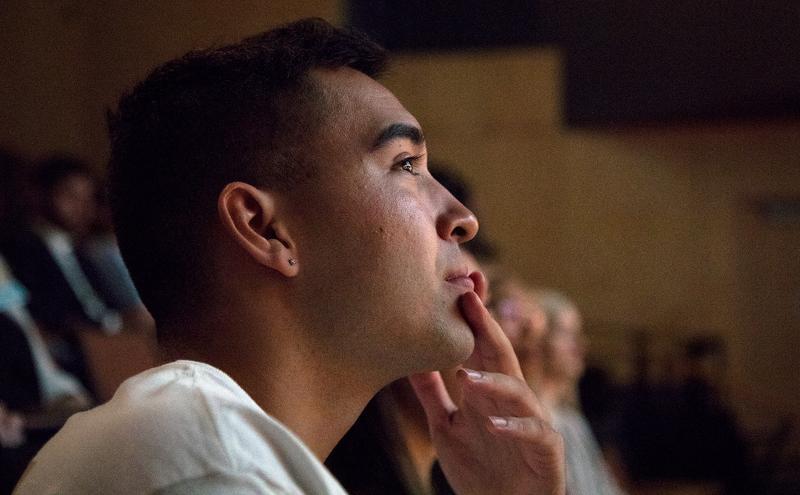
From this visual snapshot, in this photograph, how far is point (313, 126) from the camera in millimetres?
1083

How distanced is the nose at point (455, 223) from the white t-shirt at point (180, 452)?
33 cm

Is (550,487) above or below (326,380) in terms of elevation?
below

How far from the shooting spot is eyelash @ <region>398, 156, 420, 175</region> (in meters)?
1.12

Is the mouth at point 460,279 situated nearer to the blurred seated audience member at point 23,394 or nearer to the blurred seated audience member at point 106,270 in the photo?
the blurred seated audience member at point 23,394

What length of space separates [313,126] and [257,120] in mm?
57

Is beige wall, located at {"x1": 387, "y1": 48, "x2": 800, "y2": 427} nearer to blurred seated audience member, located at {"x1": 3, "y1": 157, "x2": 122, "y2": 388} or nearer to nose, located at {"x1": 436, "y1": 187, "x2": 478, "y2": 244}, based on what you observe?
blurred seated audience member, located at {"x1": 3, "y1": 157, "x2": 122, "y2": 388}

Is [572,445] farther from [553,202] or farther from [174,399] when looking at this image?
[553,202]

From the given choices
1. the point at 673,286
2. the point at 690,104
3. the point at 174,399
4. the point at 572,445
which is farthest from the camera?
the point at 673,286

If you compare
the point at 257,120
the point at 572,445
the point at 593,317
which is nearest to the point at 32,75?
the point at 593,317

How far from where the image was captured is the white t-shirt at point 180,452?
0.79m

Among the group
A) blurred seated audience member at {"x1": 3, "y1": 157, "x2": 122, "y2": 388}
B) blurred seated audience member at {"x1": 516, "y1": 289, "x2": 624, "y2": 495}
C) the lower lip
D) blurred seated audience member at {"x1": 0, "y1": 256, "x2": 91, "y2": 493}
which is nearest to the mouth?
the lower lip

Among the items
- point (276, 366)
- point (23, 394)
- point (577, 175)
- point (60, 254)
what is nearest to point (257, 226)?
point (276, 366)

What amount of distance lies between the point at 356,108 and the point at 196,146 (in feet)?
0.56

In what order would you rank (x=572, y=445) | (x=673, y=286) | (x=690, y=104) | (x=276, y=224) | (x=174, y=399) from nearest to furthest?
(x=174, y=399) < (x=276, y=224) < (x=572, y=445) < (x=690, y=104) < (x=673, y=286)
